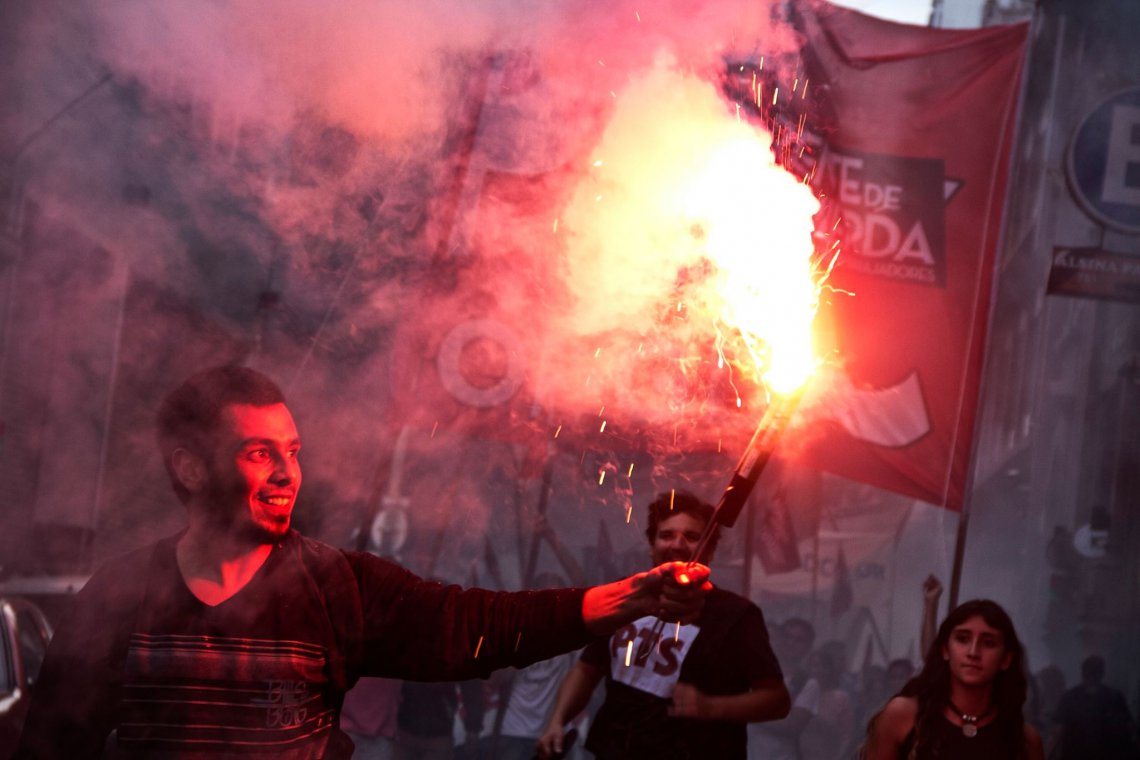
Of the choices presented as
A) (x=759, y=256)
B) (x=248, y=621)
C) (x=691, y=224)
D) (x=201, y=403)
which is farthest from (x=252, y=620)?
(x=691, y=224)

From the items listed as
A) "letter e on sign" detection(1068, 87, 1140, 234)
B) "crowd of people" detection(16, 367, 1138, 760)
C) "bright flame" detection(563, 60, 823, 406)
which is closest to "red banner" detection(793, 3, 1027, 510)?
"bright flame" detection(563, 60, 823, 406)

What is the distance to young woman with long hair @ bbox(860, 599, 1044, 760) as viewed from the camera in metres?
3.43

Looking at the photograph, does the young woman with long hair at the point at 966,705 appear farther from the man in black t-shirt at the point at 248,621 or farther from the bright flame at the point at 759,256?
the man in black t-shirt at the point at 248,621

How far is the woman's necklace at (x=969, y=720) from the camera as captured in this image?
3449 millimetres

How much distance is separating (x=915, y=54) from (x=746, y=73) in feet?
5.92

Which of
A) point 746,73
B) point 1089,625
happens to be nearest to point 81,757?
point 746,73

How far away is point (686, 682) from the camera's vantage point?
348 centimetres

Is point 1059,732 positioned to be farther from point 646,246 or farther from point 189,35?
point 189,35

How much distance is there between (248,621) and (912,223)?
5.51 metres

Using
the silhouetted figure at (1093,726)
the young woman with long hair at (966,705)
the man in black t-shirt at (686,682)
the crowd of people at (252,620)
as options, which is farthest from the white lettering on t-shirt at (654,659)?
the silhouetted figure at (1093,726)

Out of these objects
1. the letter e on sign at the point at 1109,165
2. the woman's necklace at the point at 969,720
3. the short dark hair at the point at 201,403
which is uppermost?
the letter e on sign at the point at 1109,165

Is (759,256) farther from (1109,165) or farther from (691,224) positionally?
(1109,165)

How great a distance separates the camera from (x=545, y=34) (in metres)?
5.06

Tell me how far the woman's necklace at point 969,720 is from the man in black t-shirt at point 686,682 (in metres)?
0.51
